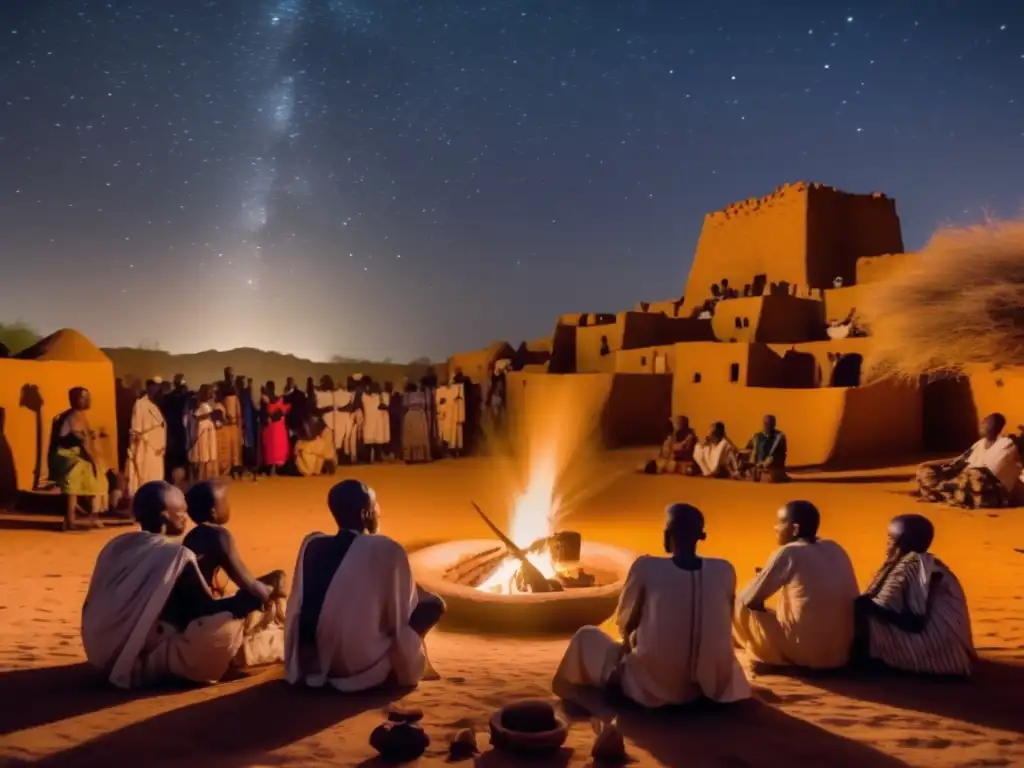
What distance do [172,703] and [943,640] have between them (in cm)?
453

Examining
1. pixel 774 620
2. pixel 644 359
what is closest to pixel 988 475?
pixel 774 620

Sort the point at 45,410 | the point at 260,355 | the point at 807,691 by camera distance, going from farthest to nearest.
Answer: the point at 260,355, the point at 45,410, the point at 807,691

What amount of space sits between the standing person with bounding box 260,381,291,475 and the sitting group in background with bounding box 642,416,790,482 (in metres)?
7.29

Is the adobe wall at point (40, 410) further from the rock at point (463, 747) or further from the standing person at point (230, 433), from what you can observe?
the rock at point (463, 747)

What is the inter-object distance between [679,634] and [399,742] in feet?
5.24

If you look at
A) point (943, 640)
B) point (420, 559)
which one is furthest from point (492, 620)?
point (943, 640)

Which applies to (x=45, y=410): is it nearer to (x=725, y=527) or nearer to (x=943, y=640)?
(x=725, y=527)

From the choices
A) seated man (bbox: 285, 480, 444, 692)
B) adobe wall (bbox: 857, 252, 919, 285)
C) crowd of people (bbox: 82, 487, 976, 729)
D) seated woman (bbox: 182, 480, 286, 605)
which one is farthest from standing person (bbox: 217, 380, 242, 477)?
adobe wall (bbox: 857, 252, 919, 285)

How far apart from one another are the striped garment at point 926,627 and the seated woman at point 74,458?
30.7ft

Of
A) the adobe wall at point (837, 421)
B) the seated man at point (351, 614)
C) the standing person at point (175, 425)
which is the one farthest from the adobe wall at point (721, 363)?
the seated man at point (351, 614)

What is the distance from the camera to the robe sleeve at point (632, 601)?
15.5 feet

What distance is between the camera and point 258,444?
17.2 m

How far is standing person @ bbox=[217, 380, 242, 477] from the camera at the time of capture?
16.3 metres

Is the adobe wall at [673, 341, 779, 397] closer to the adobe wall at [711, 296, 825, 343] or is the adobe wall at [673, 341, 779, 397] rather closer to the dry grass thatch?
the adobe wall at [711, 296, 825, 343]
